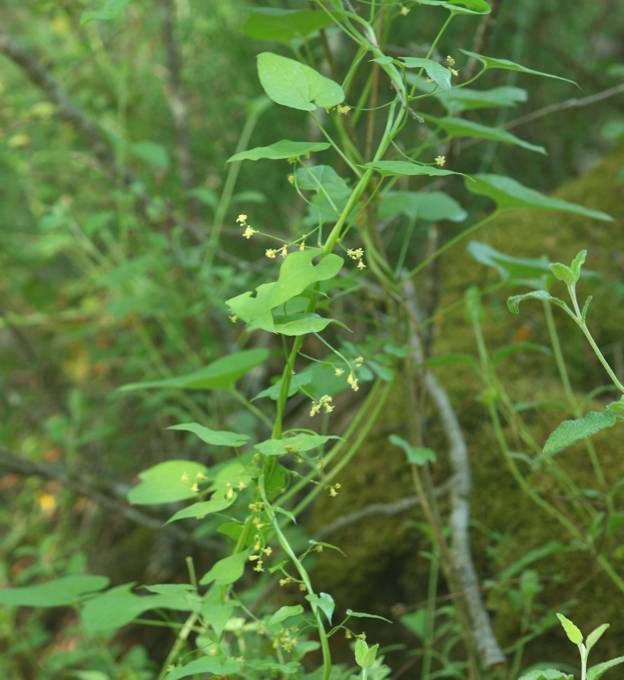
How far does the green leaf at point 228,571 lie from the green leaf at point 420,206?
22.2 inches

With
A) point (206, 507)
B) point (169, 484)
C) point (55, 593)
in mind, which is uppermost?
point (206, 507)

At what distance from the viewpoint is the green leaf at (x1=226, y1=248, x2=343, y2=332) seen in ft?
2.14

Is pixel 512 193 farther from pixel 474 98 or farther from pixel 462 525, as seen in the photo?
pixel 462 525

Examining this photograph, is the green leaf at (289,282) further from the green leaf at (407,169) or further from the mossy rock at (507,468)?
the mossy rock at (507,468)

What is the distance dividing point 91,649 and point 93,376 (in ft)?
5.83

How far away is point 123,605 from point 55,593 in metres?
0.10

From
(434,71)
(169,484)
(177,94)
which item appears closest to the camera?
(434,71)

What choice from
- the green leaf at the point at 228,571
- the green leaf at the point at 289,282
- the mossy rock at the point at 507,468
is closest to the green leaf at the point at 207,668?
the green leaf at the point at 228,571

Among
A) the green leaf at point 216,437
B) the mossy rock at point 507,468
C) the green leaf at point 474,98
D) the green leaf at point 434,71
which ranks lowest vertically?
the mossy rock at point 507,468

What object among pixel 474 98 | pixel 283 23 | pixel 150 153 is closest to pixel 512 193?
pixel 474 98

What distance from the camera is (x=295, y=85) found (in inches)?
26.8

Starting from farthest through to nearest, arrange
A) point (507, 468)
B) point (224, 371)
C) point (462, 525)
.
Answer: point (507, 468) < point (462, 525) < point (224, 371)

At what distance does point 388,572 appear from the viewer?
5.36 ft

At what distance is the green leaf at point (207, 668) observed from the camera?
0.67m
